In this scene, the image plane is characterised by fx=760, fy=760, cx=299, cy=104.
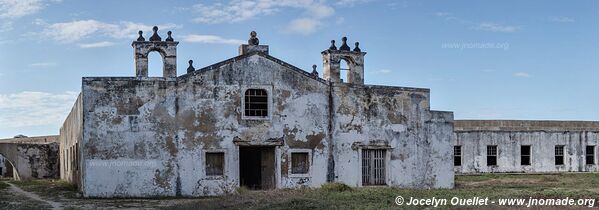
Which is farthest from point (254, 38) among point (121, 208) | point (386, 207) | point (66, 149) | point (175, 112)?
point (66, 149)

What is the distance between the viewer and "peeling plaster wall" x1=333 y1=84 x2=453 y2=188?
81.4 feet

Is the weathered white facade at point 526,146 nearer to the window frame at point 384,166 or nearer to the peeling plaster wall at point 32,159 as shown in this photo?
Result: the window frame at point 384,166

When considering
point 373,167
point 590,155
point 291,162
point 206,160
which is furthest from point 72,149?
point 590,155

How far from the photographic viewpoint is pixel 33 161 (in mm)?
40000

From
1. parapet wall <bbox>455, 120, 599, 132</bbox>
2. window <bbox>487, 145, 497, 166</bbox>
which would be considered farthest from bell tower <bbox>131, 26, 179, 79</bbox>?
window <bbox>487, 145, 497, 166</bbox>

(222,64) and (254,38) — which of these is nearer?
(222,64)

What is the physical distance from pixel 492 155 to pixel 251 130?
19.0 metres

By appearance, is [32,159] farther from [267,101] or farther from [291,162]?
[291,162]

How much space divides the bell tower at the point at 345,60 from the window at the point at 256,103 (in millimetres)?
2530

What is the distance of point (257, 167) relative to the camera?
1013 inches

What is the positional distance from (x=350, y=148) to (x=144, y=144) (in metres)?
6.62

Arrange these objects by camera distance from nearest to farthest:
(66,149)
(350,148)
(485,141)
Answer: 1. (350,148)
2. (66,149)
3. (485,141)

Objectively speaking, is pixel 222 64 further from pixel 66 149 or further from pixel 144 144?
pixel 66 149

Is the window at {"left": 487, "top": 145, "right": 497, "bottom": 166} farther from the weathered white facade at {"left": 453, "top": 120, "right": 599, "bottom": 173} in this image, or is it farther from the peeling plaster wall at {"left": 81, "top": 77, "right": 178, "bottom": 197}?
the peeling plaster wall at {"left": 81, "top": 77, "right": 178, "bottom": 197}
